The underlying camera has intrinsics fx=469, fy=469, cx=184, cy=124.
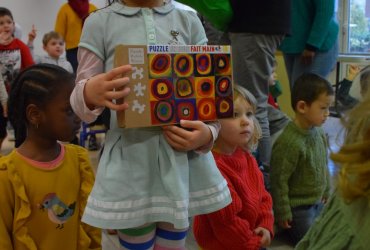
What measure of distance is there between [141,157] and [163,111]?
0.13 metres

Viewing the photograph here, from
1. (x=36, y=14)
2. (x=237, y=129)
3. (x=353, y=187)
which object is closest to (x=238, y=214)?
(x=237, y=129)

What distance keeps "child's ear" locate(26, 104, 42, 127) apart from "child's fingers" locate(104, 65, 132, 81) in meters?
0.57

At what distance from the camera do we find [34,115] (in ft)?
5.06

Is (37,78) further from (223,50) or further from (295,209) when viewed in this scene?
(295,209)

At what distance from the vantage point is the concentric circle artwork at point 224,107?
119 cm

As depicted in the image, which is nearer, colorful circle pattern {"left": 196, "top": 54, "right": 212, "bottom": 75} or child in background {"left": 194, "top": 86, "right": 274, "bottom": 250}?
colorful circle pattern {"left": 196, "top": 54, "right": 212, "bottom": 75}

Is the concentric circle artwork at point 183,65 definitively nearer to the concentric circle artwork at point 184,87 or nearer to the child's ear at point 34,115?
the concentric circle artwork at point 184,87

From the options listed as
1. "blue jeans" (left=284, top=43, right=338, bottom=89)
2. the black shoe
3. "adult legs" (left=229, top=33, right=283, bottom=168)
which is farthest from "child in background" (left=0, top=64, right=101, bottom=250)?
the black shoe

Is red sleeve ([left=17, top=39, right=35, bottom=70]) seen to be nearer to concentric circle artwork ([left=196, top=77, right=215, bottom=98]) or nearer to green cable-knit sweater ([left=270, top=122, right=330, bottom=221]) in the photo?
green cable-knit sweater ([left=270, top=122, right=330, bottom=221])

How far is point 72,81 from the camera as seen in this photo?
160 centimetres

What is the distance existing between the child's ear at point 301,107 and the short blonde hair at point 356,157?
1527mm

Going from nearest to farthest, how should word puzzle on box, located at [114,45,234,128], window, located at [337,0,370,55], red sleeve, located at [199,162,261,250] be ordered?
word puzzle on box, located at [114,45,234,128]
red sleeve, located at [199,162,261,250]
window, located at [337,0,370,55]

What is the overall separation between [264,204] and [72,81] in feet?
2.78

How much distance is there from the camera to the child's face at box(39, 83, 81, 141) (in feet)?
5.04
